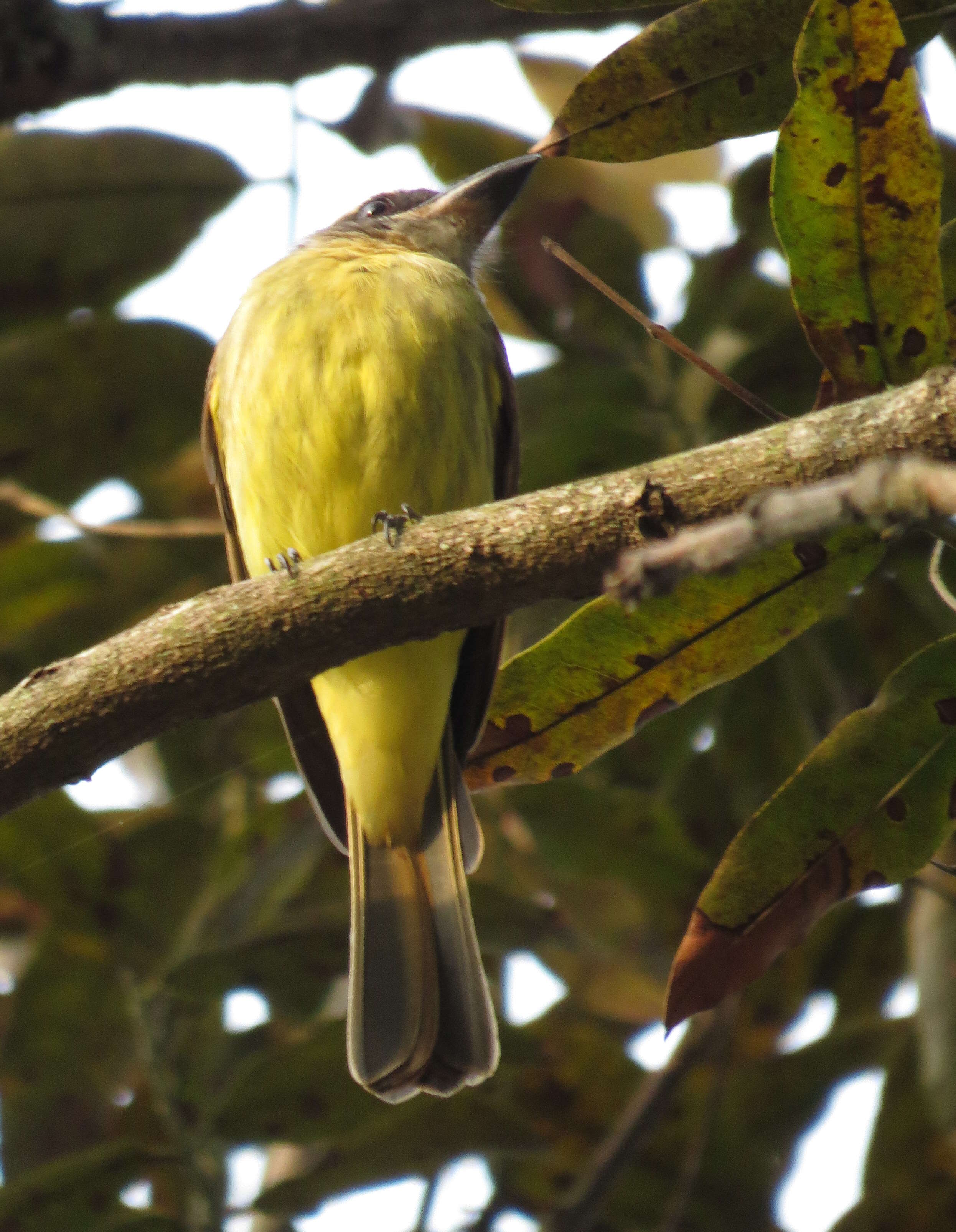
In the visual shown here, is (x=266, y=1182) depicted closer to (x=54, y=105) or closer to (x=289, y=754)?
(x=289, y=754)

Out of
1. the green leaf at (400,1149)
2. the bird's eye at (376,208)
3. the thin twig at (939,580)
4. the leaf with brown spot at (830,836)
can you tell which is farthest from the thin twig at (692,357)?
the bird's eye at (376,208)

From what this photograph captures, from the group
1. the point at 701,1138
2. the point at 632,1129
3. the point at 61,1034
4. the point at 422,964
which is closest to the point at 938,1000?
the point at 701,1138

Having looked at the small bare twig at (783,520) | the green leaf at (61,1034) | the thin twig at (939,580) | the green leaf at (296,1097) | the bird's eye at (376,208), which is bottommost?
the green leaf at (296,1097)

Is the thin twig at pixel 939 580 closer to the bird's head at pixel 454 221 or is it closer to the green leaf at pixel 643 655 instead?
the green leaf at pixel 643 655

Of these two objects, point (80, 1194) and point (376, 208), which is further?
point (376, 208)

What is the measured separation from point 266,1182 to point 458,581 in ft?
6.50

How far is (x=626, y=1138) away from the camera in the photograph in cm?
289

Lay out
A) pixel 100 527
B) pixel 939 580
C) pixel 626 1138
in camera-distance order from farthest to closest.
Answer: pixel 100 527 < pixel 626 1138 < pixel 939 580

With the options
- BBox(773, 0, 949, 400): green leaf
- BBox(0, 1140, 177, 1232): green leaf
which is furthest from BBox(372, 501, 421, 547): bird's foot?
BBox(0, 1140, 177, 1232): green leaf

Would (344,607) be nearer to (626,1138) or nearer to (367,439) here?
(367,439)

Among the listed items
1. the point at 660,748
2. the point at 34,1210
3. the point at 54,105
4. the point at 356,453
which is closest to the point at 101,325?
the point at 54,105

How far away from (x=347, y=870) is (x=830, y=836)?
2.00 metres

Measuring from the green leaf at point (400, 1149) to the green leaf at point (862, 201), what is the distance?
164 cm

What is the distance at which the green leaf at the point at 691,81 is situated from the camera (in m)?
2.06
